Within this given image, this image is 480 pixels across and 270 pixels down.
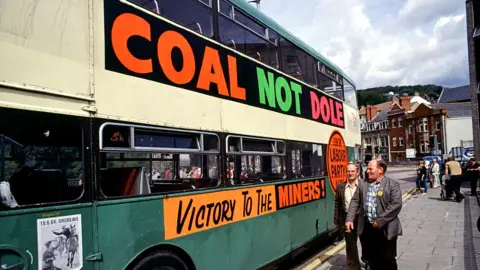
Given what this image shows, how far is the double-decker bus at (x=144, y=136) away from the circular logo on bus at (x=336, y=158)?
7.06 ft

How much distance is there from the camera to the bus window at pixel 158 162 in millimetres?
3461

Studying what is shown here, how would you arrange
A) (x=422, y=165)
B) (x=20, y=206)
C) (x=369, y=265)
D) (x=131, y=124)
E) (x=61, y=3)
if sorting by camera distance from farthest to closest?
(x=422, y=165), (x=369, y=265), (x=131, y=124), (x=61, y=3), (x=20, y=206)

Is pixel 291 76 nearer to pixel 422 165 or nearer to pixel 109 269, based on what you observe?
pixel 109 269

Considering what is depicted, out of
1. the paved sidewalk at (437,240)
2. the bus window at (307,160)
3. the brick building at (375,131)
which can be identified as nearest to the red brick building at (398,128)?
the brick building at (375,131)

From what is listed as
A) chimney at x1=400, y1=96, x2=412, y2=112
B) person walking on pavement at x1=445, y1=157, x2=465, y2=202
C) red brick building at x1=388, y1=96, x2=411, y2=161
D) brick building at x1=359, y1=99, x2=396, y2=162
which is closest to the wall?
red brick building at x1=388, y1=96, x2=411, y2=161

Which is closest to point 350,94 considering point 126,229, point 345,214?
point 345,214

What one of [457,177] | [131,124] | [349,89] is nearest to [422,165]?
[457,177]

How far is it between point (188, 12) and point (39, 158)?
92.9 inches

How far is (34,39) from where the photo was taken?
282 cm

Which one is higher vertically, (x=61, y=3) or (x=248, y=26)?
(x=248, y=26)

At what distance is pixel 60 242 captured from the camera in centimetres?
287

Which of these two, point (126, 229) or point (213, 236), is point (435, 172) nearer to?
point (213, 236)

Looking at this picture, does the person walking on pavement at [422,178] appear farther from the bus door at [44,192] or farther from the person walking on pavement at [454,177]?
the bus door at [44,192]

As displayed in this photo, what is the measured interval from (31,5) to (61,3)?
0.26 meters
